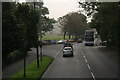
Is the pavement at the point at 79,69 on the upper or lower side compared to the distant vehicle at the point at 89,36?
lower

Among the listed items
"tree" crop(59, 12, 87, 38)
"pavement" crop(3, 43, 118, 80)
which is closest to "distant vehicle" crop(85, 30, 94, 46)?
"pavement" crop(3, 43, 118, 80)

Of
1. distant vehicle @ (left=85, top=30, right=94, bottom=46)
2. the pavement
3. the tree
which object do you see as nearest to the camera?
the pavement

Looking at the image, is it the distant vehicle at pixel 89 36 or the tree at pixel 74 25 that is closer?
the distant vehicle at pixel 89 36

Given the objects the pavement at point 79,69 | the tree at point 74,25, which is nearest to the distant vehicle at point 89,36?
the pavement at point 79,69

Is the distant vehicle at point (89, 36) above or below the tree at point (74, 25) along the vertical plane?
below

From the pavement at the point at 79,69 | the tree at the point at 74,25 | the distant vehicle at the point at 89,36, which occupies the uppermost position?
the tree at the point at 74,25

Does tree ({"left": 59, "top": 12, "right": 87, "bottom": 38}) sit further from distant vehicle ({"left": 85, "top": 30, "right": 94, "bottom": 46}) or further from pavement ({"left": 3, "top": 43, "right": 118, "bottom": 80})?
pavement ({"left": 3, "top": 43, "right": 118, "bottom": 80})

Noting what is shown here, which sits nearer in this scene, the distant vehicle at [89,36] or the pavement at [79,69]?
the pavement at [79,69]

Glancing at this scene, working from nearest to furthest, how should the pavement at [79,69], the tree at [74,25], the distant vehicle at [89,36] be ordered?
the pavement at [79,69] → the distant vehicle at [89,36] → the tree at [74,25]

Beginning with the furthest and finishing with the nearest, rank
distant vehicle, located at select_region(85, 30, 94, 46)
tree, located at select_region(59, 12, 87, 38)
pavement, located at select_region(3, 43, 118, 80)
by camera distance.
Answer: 1. tree, located at select_region(59, 12, 87, 38)
2. distant vehicle, located at select_region(85, 30, 94, 46)
3. pavement, located at select_region(3, 43, 118, 80)

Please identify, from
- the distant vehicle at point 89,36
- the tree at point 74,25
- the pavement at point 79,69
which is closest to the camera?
the pavement at point 79,69

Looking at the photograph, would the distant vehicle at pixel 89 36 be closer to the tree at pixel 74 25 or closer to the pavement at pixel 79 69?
the pavement at pixel 79 69

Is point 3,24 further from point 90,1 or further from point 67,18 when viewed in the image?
point 67,18

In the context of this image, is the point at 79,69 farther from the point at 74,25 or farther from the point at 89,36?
the point at 74,25
